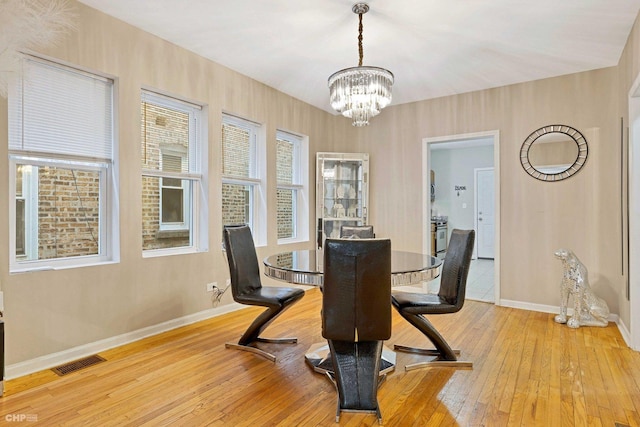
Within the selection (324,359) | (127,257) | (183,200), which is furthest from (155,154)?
(324,359)

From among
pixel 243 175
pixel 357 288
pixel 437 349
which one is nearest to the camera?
pixel 357 288

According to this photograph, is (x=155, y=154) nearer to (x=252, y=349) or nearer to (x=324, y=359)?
(x=252, y=349)

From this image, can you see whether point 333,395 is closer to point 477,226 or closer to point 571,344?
point 571,344

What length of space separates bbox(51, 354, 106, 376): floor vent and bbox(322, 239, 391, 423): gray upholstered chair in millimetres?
1839

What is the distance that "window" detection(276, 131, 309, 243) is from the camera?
16.3 feet

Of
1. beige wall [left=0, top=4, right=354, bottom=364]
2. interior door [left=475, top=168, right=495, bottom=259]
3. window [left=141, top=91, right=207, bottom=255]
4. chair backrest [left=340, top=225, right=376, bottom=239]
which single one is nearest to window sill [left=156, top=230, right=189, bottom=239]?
window [left=141, top=91, right=207, bottom=255]

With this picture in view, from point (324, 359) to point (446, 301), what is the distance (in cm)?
99

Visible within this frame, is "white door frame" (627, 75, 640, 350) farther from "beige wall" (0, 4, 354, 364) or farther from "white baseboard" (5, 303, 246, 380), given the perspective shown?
"white baseboard" (5, 303, 246, 380)

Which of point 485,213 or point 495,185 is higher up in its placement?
point 495,185

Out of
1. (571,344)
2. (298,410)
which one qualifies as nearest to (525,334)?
(571,344)

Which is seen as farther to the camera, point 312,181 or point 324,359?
point 312,181

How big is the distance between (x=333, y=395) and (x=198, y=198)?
7.95 ft

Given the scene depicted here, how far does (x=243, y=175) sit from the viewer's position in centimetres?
434

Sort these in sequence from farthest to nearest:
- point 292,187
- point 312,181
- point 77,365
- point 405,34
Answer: point 312,181
point 292,187
point 405,34
point 77,365
